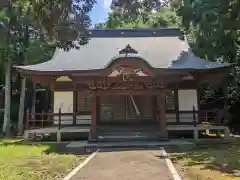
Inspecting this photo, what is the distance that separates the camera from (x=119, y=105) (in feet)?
57.8

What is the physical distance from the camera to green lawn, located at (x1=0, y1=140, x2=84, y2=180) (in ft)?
26.8

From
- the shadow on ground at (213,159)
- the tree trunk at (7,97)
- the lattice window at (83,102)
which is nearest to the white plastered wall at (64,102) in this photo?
the lattice window at (83,102)

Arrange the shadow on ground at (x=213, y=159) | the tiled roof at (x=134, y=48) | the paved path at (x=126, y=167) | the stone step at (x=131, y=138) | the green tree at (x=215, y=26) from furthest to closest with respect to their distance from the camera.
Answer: the tiled roof at (x=134, y=48), the stone step at (x=131, y=138), the green tree at (x=215, y=26), the shadow on ground at (x=213, y=159), the paved path at (x=126, y=167)

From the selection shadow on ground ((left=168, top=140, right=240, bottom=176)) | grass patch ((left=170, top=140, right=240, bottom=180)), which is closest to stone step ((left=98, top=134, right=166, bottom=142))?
shadow on ground ((left=168, top=140, right=240, bottom=176))

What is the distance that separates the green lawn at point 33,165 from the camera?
816cm

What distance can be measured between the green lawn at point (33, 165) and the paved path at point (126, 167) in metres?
0.59

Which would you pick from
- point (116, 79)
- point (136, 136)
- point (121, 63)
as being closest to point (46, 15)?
point (121, 63)

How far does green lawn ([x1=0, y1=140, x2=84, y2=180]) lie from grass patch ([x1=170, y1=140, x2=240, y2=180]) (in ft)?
10.3

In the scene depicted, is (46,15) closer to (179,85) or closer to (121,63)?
(121,63)

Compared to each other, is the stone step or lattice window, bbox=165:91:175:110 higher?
lattice window, bbox=165:91:175:110

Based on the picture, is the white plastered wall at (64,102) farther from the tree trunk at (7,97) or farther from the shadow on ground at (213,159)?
the shadow on ground at (213,159)

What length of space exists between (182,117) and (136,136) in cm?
330

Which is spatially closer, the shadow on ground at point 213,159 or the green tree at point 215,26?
the shadow on ground at point 213,159

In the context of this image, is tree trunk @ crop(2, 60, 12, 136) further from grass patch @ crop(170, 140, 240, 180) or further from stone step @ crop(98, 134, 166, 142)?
grass patch @ crop(170, 140, 240, 180)
